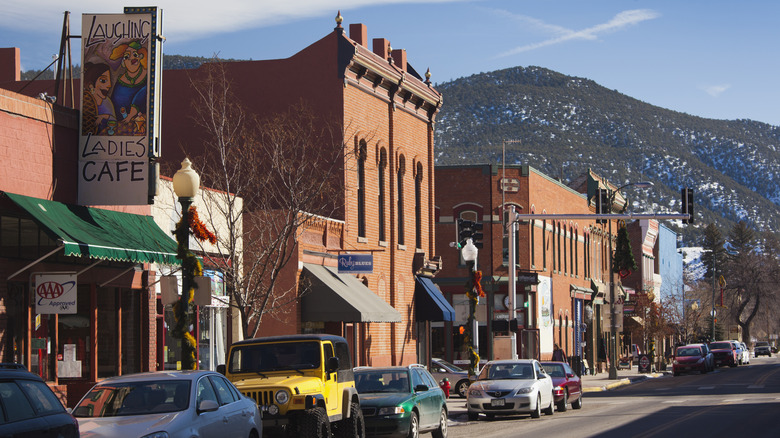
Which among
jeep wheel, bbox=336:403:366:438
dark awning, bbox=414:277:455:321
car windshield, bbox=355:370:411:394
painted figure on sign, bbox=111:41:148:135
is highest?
painted figure on sign, bbox=111:41:148:135

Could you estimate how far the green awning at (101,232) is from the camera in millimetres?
18844

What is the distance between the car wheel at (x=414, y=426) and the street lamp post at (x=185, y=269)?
4.18 metres

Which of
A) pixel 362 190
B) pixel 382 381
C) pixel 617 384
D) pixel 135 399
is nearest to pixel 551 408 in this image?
pixel 382 381

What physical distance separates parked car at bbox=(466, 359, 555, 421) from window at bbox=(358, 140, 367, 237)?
27.5 feet

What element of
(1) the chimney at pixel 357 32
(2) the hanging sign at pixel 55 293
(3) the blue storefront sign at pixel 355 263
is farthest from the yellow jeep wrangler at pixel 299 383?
(1) the chimney at pixel 357 32

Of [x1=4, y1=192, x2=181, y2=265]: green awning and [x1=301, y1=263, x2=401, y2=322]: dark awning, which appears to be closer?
[x1=4, y1=192, x2=181, y2=265]: green awning

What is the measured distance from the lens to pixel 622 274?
68.7 meters

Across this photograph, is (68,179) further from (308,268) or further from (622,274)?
(622,274)

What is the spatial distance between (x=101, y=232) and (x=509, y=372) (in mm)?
12448

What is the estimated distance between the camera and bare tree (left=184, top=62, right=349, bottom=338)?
83.6ft

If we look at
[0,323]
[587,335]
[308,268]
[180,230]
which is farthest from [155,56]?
[587,335]

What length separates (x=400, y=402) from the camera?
19.8 metres

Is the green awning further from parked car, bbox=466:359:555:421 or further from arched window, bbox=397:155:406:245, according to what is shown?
arched window, bbox=397:155:406:245

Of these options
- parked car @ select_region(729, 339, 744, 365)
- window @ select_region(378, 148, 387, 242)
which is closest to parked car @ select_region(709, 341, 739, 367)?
parked car @ select_region(729, 339, 744, 365)
